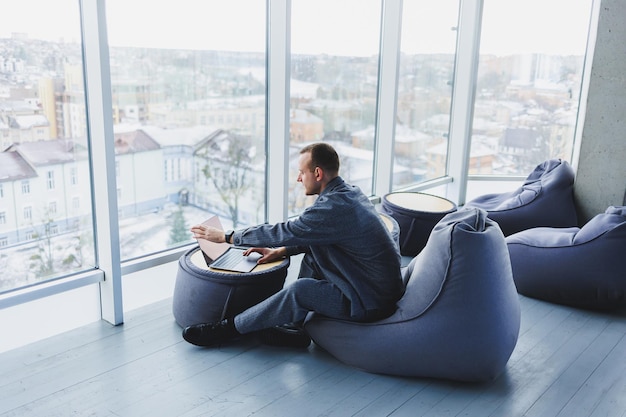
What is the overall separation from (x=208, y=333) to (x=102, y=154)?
1.13 m

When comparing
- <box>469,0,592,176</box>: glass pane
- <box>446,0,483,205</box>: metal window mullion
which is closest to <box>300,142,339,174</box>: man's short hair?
<box>446,0,483,205</box>: metal window mullion

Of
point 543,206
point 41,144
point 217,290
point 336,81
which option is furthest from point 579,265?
point 41,144

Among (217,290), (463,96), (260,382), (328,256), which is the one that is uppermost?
(463,96)

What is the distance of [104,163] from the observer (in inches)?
130

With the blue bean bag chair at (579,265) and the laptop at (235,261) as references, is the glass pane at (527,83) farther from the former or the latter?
the laptop at (235,261)

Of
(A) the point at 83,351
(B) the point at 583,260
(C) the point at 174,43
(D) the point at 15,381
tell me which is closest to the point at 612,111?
(B) the point at 583,260

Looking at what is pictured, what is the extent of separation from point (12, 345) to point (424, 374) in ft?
7.22

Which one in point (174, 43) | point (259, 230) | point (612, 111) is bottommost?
point (259, 230)

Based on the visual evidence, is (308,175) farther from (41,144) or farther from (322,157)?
(41,144)

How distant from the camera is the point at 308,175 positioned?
3.16 m

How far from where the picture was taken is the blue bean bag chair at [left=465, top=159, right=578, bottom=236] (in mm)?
4996

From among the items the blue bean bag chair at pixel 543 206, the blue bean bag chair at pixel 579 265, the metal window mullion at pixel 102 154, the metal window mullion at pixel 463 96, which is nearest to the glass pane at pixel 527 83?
the metal window mullion at pixel 463 96

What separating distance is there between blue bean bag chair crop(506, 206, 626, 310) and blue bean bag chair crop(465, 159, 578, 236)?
94 centimetres

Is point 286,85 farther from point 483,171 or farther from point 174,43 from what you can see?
point 483,171
